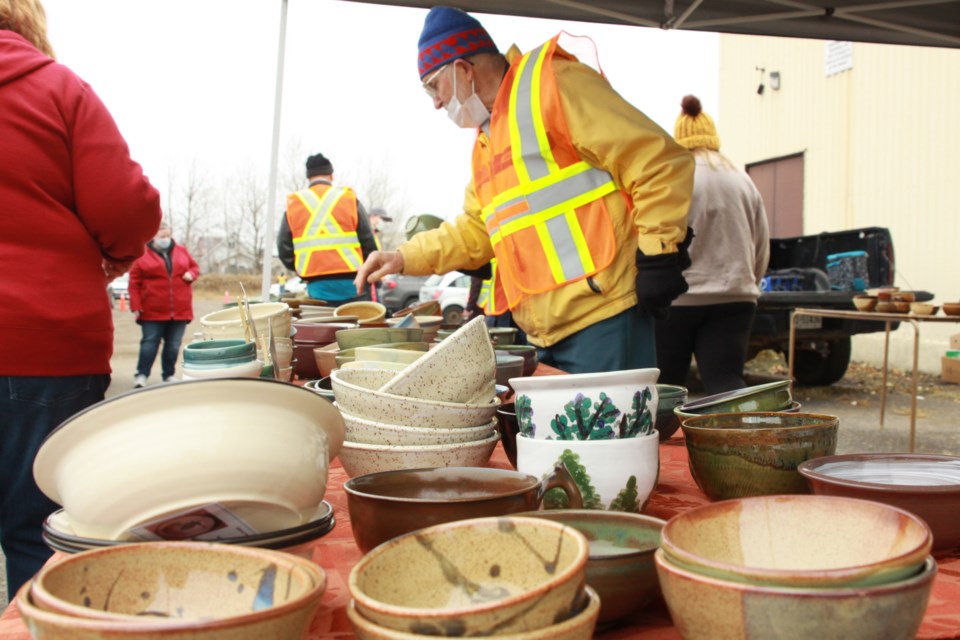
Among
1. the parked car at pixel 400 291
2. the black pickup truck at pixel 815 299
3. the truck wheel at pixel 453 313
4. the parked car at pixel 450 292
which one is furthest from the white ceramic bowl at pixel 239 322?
the parked car at pixel 400 291

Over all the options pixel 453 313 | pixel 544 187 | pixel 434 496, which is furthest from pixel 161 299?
pixel 434 496

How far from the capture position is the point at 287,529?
1.01 m

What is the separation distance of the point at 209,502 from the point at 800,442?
2.58 ft

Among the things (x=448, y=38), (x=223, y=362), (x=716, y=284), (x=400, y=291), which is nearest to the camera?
(x=223, y=362)

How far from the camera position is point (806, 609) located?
2.32ft

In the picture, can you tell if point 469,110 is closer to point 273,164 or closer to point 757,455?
point 757,455

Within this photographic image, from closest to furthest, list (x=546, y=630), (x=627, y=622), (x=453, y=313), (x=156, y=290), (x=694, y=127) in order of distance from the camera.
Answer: (x=546, y=630) → (x=627, y=622) → (x=694, y=127) → (x=156, y=290) → (x=453, y=313)

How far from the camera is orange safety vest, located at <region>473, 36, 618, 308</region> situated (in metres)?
2.44

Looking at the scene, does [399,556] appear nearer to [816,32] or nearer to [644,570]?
[644,570]

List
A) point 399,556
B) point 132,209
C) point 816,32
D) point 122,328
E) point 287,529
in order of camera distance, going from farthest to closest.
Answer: point 122,328 < point 816,32 < point 132,209 < point 287,529 < point 399,556

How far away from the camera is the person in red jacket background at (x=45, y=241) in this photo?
2.12 meters

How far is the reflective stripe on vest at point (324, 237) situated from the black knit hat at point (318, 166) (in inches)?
13.2

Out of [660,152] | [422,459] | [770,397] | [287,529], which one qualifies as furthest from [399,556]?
[660,152]

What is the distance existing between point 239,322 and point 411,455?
1376 mm
